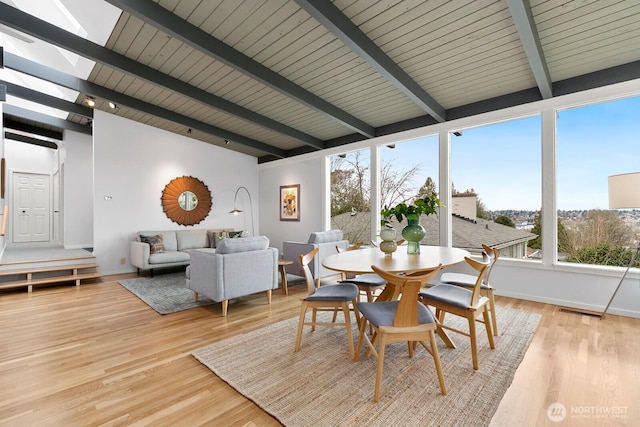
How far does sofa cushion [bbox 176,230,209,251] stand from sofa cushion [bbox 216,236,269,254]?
3278mm

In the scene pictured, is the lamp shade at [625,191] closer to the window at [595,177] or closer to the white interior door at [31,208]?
the window at [595,177]

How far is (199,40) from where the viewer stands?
10.3 feet

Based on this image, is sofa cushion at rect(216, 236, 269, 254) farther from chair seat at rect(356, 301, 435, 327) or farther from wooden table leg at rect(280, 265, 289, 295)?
chair seat at rect(356, 301, 435, 327)

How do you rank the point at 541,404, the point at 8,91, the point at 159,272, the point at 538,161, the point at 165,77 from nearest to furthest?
1. the point at 541,404
2. the point at 538,161
3. the point at 165,77
4. the point at 8,91
5. the point at 159,272

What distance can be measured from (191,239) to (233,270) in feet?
11.3

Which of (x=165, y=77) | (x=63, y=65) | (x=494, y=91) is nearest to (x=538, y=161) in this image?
(x=494, y=91)

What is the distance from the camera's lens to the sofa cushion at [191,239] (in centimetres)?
623

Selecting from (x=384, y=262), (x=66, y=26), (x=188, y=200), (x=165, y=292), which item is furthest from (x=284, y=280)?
(x=66, y=26)

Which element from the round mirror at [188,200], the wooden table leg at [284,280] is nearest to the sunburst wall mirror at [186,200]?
the round mirror at [188,200]

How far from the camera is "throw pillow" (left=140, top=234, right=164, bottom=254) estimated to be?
18.1 ft

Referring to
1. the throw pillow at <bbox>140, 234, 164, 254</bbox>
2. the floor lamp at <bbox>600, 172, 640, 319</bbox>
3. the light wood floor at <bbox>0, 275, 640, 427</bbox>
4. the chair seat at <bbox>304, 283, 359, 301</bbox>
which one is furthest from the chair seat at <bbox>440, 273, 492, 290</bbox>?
the throw pillow at <bbox>140, 234, 164, 254</bbox>

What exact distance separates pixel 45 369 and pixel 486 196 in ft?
16.9

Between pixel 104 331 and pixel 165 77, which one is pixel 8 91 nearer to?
pixel 165 77

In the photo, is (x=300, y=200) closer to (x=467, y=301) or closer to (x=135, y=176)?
(x=135, y=176)
